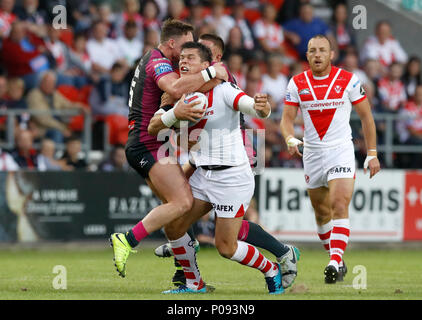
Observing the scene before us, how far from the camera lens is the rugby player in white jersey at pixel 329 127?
10.5m

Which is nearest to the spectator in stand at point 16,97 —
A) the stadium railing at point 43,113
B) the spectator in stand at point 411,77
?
the stadium railing at point 43,113

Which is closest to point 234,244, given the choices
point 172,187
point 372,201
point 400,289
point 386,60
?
point 172,187

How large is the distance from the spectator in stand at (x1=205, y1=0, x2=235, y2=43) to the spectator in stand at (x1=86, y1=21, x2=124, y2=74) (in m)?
2.10

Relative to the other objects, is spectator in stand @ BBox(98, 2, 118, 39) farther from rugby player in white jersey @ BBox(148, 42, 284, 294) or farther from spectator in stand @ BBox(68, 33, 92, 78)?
rugby player in white jersey @ BBox(148, 42, 284, 294)

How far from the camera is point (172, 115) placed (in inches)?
346

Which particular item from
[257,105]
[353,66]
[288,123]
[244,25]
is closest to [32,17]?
[244,25]

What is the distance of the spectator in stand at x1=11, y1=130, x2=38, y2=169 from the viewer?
596 inches

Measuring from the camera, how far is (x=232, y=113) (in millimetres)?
9023

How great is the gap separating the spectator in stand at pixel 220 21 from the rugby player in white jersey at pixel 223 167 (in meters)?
9.52

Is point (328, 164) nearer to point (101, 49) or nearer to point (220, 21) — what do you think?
point (101, 49)

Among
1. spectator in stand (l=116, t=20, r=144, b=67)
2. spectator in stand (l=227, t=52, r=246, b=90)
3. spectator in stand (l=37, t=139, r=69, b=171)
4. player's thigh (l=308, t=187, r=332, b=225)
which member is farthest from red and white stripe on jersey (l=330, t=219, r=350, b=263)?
spectator in stand (l=116, t=20, r=144, b=67)

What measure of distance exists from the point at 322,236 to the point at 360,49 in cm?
1069

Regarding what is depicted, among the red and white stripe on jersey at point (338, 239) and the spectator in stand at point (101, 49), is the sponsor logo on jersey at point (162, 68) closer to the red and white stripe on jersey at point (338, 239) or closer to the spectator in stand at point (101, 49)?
the red and white stripe on jersey at point (338, 239)

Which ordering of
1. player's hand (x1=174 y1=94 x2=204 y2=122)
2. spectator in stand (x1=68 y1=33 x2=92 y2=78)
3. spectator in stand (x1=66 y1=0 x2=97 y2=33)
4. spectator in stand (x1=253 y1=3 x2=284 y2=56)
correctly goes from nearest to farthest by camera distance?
player's hand (x1=174 y1=94 x2=204 y2=122)
spectator in stand (x1=68 y1=33 x2=92 y2=78)
spectator in stand (x1=66 y1=0 x2=97 y2=33)
spectator in stand (x1=253 y1=3 x2=284 y2=56)
